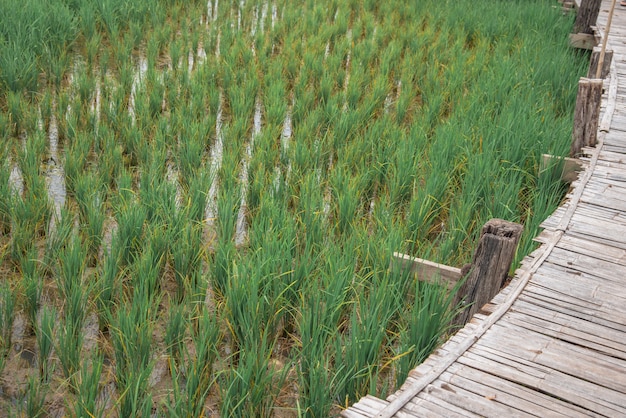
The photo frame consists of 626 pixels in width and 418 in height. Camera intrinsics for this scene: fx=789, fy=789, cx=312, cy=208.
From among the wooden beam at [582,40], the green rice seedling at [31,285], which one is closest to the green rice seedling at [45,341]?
the green rice seedling at [31,285]

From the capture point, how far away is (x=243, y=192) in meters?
3.91

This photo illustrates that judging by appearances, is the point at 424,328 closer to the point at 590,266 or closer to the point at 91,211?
the point at 590,266

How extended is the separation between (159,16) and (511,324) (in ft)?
17.0

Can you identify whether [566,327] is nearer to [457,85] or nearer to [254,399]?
[254,399]

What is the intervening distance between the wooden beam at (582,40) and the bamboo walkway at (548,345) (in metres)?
3.83

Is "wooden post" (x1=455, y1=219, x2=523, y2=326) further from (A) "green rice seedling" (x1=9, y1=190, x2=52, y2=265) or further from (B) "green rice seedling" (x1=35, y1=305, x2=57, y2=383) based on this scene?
(A) "green rice seedling" (x1=9, y1=190, x2=52, y2=265)

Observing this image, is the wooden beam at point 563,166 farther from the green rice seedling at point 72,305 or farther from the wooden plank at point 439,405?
the green rice seedling at point 72,305

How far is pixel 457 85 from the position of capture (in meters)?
5.37

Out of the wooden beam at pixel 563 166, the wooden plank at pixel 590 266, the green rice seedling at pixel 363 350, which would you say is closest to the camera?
the green rice seedling at pixel 363 350

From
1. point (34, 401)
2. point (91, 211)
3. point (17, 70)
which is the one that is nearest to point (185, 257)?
point (91, 211)

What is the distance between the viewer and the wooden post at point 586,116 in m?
3.97

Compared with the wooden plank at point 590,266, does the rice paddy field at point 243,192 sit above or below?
below

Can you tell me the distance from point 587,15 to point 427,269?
4.79 metres

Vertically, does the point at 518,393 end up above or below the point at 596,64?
below
